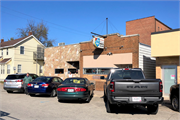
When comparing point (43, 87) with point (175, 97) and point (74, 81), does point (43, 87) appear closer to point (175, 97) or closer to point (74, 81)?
point (74, 81)

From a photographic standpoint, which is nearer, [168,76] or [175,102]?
[175,102]

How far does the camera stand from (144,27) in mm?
26656

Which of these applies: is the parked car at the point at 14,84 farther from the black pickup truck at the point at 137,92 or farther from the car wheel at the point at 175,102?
the car wheel at the point at 175,102

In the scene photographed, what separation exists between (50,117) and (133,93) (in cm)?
336

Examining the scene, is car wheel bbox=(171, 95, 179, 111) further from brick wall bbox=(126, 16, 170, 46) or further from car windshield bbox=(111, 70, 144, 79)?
brick wall bbox=(126, 16, 170, 46)

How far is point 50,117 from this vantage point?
654 centimetres

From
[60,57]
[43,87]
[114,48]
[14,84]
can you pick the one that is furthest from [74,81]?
[60,57]

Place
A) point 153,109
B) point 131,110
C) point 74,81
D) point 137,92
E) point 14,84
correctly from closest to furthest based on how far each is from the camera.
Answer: point 137,92 → point 153,109 → point 131,110 → point 74,81 → point 14,84

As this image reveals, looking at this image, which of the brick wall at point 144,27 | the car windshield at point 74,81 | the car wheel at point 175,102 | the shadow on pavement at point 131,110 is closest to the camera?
the shadow on pavement at point 131,110

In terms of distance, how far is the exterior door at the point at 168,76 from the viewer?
39.0 feet

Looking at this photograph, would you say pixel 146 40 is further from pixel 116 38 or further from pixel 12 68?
pixel 12 68

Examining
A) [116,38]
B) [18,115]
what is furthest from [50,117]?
[116,38]

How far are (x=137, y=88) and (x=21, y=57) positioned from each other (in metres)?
27.0

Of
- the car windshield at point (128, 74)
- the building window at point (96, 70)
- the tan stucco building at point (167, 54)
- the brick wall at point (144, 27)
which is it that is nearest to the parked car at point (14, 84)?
the building window at point (96, 70)
